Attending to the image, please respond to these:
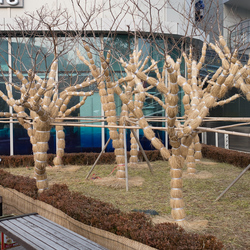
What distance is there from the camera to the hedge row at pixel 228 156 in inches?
395

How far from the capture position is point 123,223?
13.4ft

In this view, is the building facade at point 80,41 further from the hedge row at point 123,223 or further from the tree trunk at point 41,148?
the hedge row at point 123,223

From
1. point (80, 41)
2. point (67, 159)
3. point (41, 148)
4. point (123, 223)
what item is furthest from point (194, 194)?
point (80, 41)

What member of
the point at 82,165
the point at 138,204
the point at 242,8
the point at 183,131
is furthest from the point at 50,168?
the point at 242,8

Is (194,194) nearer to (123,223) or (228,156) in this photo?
(123,223)

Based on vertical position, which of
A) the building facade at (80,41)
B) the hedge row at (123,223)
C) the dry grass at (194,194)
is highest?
the building facade at (80,41)

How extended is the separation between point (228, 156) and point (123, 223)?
24.4 ft

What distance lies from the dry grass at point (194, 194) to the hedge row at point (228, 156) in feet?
1.04

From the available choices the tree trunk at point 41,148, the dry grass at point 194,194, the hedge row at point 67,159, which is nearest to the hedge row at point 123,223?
the tree trunk at point 41,148

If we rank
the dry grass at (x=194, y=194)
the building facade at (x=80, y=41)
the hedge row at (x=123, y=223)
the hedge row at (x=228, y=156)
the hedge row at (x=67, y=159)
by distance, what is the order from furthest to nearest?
the building facade at (x=80, y=41), the hedge row at (x=67, y=159), the hedge row at (x=228, y=156), the dry grass at (x=194, y=194), the hedge row at (x=123, y=223)

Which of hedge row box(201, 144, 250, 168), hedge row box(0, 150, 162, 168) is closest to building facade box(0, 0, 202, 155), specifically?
hedge row box(0, 150, 162, 168)

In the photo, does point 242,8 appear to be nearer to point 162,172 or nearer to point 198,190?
point 162,172

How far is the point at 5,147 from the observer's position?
1184 cm

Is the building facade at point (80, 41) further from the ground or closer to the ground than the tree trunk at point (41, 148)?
further from the ground
